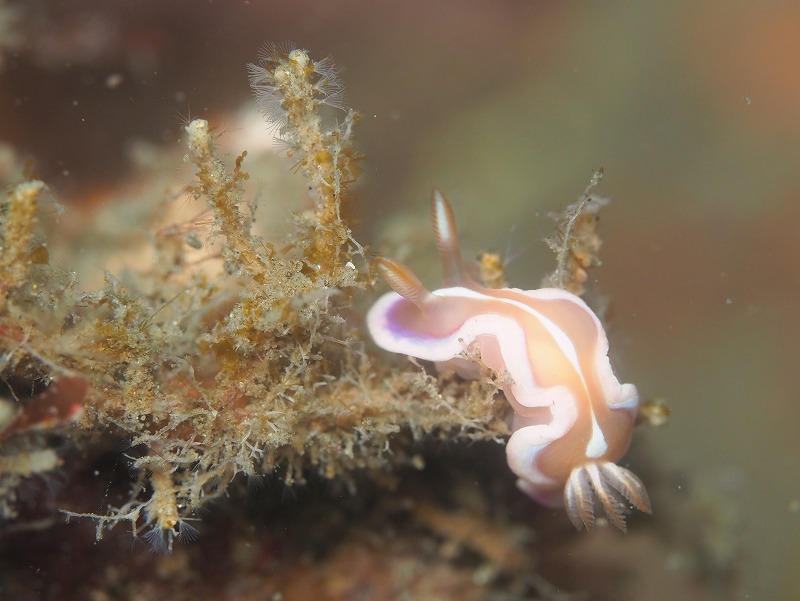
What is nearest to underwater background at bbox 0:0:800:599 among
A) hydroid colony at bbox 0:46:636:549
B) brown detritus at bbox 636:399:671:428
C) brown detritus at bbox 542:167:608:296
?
brown detritus at bbox 636:399:671:428

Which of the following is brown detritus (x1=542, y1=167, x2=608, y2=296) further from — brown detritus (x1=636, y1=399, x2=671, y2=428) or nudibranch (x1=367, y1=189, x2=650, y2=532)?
brown detritus (x1=636, y1=399, x2=671, y2=428)

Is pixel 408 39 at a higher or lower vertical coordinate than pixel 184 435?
higher

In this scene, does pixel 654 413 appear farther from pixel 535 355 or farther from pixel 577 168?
pixel 577 168

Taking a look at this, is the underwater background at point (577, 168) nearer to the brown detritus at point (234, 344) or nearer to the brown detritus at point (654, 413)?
the brown detritus at point (654, 413)

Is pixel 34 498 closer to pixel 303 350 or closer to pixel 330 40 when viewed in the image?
pixel 303 350

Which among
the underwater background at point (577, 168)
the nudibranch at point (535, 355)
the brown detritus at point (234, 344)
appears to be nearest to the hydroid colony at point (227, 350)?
the brown detritus at point (234, 344)

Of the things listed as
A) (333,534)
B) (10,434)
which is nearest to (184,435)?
(10,434)

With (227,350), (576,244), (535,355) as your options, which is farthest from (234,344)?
Result: (576,244)
